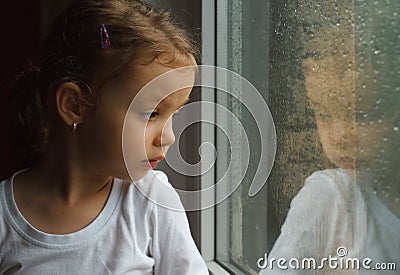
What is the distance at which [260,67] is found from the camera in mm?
863

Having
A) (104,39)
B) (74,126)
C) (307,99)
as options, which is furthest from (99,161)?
(307,99)

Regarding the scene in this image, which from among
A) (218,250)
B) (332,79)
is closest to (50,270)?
(218,250)

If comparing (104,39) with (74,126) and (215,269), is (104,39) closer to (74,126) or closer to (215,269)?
(74,126)

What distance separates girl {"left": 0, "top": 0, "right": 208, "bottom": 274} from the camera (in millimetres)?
789

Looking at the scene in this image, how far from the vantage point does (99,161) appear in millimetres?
818

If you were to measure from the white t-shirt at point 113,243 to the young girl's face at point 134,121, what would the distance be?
0.25 feet

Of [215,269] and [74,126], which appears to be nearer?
[74,126]

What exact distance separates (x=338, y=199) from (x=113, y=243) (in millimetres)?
355

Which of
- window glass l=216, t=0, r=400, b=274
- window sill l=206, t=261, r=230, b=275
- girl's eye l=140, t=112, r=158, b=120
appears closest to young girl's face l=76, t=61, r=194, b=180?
girl's eye l=140, t=112, r=158, b=120

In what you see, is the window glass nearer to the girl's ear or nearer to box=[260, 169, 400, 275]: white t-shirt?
box=[260, 169, 400, 275]: white t-shirt

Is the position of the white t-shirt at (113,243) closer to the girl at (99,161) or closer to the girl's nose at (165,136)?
the girl at (99,161)

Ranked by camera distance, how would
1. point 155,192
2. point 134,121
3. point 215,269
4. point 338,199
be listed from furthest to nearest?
point 215,269, point 155,192, point 134,121, point 338,199

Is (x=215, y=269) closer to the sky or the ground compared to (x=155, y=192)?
closer to the ground

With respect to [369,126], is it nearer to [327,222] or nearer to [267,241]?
[327,222]
